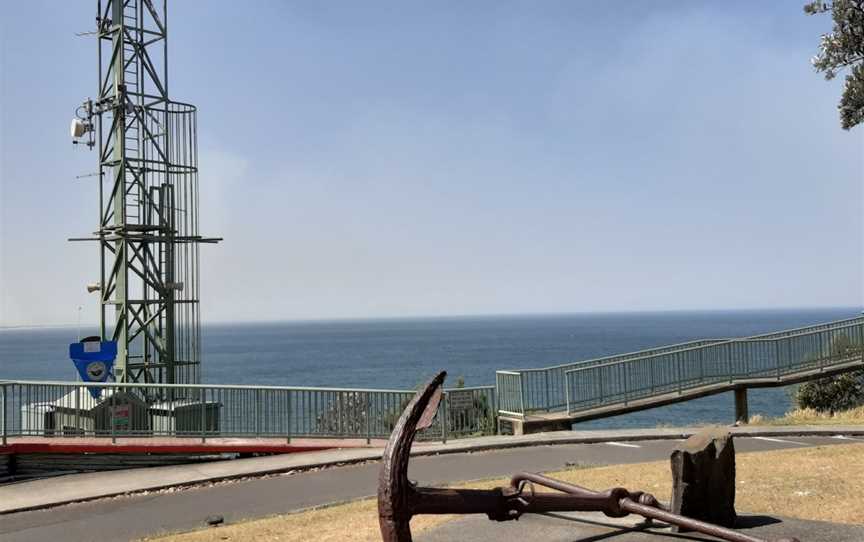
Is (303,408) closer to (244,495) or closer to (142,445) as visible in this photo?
(142,445)

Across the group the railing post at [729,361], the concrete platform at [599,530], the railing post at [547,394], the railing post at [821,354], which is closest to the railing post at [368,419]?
the railing post at [547,394]

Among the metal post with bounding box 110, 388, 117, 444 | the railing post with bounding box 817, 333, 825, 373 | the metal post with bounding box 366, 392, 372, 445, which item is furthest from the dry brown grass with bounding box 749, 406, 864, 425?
the metal post with bounding box 110, 388, 117, 444

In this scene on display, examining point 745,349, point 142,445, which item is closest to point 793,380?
point 745,349

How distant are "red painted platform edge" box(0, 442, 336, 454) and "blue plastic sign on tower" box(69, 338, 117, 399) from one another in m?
5.71

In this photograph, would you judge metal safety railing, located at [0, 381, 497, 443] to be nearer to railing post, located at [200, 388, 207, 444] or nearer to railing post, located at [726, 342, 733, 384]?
railing post, located at [200, 388, 207, 444]

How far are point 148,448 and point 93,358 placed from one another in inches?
250

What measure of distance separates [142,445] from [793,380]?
51.1 ft

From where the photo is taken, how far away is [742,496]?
9.03 meters

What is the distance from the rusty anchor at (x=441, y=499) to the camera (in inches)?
191

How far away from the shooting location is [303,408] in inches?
595

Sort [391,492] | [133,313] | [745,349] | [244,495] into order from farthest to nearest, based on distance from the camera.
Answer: [133,313]
[745,349]
[244,495]
[391,492]

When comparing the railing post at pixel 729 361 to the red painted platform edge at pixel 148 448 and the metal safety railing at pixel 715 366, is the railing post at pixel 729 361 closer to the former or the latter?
the metal safety railing at pixel 715 366

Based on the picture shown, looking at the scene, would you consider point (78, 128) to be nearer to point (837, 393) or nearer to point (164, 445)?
point (164, 445)

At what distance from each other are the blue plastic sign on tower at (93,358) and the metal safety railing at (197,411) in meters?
3.86
